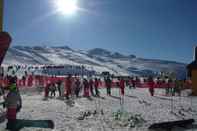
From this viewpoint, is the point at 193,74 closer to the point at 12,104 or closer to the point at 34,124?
the point at 34,124

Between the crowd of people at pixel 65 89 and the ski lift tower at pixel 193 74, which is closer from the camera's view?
the crowd of people at pixel 65 89

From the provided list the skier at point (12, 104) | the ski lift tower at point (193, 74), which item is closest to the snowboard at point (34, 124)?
the skier at point (12, 104)

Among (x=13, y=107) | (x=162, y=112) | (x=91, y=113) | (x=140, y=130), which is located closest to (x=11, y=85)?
(x=13, y=107)

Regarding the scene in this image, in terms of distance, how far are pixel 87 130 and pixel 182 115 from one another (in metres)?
7.92

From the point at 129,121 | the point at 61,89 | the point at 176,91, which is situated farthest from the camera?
the point at 176,91

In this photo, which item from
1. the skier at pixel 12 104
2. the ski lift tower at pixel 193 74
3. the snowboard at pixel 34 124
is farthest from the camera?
the ski lift tower at pixel 193 74

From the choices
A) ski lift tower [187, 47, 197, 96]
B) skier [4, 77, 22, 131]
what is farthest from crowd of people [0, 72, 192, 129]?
ski lift tower [187, 47, 197, 96]

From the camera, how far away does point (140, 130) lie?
55.6 ft

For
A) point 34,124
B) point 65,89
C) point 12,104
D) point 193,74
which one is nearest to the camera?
point 12,104

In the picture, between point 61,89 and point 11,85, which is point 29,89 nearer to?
point 61,89

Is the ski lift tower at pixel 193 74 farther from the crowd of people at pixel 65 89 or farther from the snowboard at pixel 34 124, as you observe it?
the snowboard at pixel 34 124

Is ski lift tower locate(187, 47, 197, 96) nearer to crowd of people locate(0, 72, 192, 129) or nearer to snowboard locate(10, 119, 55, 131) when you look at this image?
crowd of people locate(0, 72, 192, 129)

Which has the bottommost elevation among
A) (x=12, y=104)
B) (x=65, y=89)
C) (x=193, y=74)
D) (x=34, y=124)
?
(x=34, y=124)

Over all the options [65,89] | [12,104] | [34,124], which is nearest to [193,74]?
[65,89]
